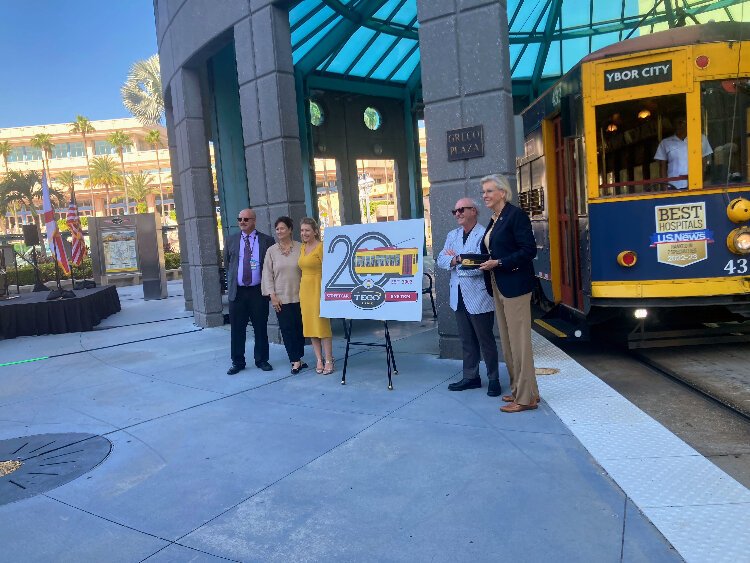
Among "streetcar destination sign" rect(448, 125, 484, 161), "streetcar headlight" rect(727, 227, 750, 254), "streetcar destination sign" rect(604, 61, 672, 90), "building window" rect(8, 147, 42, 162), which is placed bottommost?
"streetcar headlight" rect(727, 227, 750, 254)

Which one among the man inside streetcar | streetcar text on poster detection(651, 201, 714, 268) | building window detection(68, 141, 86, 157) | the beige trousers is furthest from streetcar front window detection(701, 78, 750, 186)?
building window detection(68, 141, 86, 157)

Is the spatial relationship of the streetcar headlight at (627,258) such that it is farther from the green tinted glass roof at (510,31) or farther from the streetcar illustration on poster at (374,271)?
the green tinted glass roof at (510,31)

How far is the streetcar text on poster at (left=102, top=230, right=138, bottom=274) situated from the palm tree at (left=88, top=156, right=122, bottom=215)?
63367 mm

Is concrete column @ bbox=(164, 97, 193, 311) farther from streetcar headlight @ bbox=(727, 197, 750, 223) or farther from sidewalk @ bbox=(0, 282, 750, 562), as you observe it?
streetcar headlight @ bbox=(727, 197, 750, 223)

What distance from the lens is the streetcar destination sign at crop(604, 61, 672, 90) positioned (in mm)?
6195

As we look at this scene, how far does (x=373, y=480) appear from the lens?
3809 millimetres

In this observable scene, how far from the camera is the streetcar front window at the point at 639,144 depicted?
623cm

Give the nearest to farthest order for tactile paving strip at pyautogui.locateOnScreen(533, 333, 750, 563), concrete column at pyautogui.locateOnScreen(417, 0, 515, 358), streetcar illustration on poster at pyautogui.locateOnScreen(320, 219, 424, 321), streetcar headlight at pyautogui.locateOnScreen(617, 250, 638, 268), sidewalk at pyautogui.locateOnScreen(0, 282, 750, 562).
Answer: tactile paving strip at pyautogui.locateOnScreen(533, 333, 750, 563)
sidewalk at pyautogui.locateOnScreen(0, 282, 750, 562)
streetcar illustration on poster at pyautogui.locateOnScreen(320, 219, 424, 321)
concrete column at pyautogui.locateOnScreen(417, 0, 515, 358)
streetcar headlight at pyautogui.locateOnScreen(617, 250, 638, 268)

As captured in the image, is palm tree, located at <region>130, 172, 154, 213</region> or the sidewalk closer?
the sidewalk

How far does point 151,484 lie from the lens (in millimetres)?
4020

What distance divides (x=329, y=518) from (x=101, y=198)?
94.1 metres

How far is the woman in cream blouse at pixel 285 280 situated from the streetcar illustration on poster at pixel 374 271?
0.48 m

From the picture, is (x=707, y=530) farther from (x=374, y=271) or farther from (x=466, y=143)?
(x=466, y=143)

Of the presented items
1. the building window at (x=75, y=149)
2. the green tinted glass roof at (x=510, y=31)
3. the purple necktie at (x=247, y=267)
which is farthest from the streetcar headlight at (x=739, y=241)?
the building window at (x=75, y=149)
